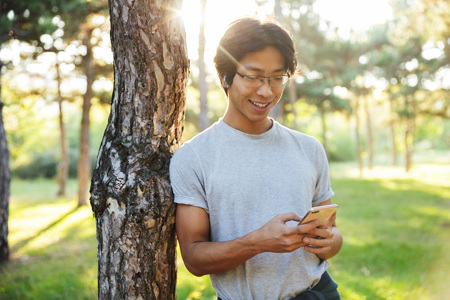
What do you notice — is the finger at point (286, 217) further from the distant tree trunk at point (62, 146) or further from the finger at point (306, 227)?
the distant tree trunk at point (62, 146)

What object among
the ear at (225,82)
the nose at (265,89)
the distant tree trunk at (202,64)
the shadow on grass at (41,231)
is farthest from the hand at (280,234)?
the distant tree trunk at (202,64)

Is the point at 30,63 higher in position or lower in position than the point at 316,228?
higher

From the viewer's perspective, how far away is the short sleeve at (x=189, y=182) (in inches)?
83.9

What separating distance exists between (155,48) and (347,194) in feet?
53.5

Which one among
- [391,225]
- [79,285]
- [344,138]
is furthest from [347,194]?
[344,138]

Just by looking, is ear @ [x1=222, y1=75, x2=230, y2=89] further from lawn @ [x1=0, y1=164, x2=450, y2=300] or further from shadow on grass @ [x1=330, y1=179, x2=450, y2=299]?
shadow on grass @ [x1=330, y1=179, x2=450, y2=299]

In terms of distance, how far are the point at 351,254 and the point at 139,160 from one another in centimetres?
671

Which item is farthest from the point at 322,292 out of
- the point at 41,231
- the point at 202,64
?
the point at 41,231

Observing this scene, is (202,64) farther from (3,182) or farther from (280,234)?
(280,234)

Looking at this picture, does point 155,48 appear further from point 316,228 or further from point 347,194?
point 347,194

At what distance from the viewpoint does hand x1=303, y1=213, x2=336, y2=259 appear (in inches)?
78.0

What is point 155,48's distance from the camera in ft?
7.58

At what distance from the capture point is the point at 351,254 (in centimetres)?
809

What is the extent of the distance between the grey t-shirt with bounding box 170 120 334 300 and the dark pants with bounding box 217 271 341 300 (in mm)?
32
